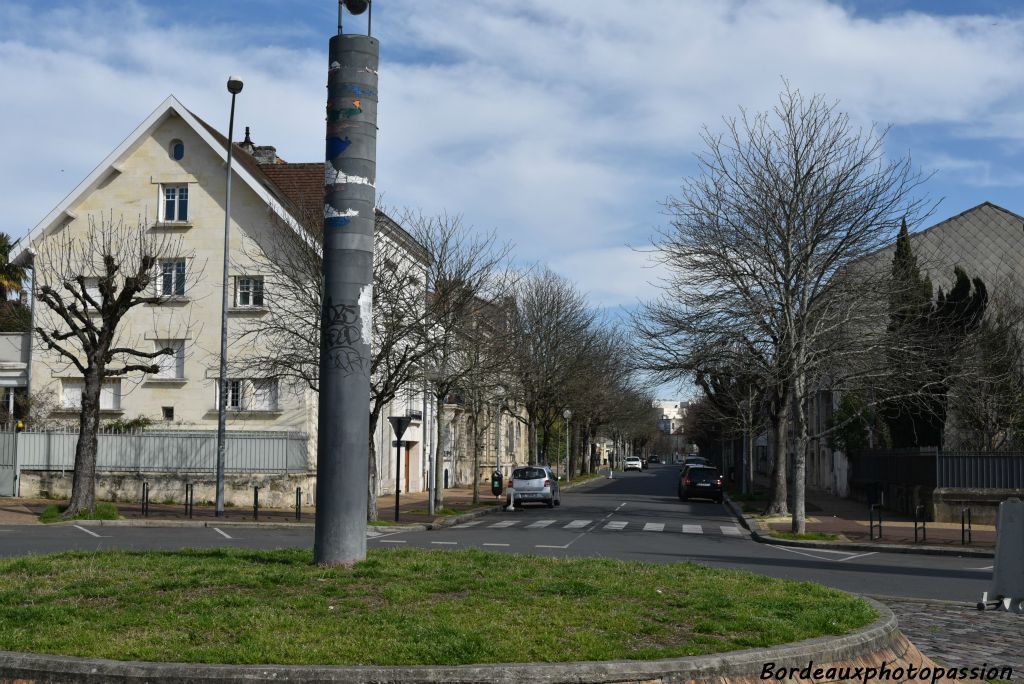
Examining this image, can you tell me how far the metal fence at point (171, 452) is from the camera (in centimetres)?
3412

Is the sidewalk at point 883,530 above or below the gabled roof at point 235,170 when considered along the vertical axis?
below

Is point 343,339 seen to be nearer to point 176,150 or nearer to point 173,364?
point 173,364

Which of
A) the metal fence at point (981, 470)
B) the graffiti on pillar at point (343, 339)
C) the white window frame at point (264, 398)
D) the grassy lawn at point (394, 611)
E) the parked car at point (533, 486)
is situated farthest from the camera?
the parked car at point (533, 486)

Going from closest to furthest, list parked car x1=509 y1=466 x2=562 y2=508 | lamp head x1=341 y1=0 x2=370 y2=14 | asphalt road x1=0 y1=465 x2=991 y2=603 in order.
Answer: lamp head x1=341 y1=0 x2=370 y2=14, asphalt road x1=0 y1=465 x2=991 y2=603, parked car x1=509 y1=466 x2=562 y2=508

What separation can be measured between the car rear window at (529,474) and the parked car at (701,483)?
371 inches

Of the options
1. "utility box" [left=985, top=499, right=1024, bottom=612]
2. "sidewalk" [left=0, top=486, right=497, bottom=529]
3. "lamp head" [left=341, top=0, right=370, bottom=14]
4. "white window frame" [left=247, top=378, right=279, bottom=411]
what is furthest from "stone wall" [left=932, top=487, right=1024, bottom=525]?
"lamp head" [left=341, top=0, right=370, bottom=14]

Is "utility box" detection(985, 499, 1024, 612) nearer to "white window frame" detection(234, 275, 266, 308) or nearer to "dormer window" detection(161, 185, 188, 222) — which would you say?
"white window frame" detection(234, 275, 266, 308)

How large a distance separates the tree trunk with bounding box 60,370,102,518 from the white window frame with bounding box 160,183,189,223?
37.8 feet

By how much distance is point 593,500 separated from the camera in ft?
144

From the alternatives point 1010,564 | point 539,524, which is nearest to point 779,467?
point 539,524

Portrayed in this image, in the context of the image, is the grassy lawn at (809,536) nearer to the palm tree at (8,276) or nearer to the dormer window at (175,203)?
the dormer window at (175,203)

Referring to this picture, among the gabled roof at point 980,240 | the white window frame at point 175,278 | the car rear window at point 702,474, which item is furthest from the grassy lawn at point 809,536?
the gabled roof at point 980,240

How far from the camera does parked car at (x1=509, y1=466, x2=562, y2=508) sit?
37.0 m

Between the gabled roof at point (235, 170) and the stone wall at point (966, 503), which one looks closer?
the stone wall at point (966, 503)
